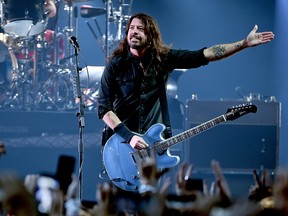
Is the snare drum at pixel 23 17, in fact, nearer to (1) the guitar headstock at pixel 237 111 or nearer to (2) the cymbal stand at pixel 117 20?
(2) the cymbal stand at pixel 117 20

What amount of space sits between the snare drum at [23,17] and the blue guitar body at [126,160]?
435 cm

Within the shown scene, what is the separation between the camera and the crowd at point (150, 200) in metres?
1.94

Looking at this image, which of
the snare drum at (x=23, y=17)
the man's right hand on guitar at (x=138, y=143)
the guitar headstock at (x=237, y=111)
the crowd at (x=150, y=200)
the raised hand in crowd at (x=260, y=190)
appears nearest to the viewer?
the crowd at (x=150, y=200)

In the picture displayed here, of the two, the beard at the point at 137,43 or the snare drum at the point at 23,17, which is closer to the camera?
the beard at the point at 137,43

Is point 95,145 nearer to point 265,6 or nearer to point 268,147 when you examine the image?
point 268,147

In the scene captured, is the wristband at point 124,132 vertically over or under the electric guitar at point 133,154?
over

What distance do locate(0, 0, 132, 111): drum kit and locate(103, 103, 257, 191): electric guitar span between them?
12.9 feet

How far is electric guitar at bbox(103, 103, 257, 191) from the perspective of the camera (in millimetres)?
5398

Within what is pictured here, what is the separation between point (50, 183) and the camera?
2.88 meters

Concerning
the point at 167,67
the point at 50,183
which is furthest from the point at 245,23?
the point at 50,183

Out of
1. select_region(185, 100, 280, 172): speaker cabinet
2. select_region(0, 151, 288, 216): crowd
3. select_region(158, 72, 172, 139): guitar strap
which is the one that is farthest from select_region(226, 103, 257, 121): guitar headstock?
select_region(0, 151, 288, 216): crowd

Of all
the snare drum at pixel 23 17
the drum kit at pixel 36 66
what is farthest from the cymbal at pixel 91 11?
the snare drum at pixel 23 17

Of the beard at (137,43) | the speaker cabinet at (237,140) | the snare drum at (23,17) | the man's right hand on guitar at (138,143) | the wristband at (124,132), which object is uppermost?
the snare drum at (23,17)

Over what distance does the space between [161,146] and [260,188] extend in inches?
110
